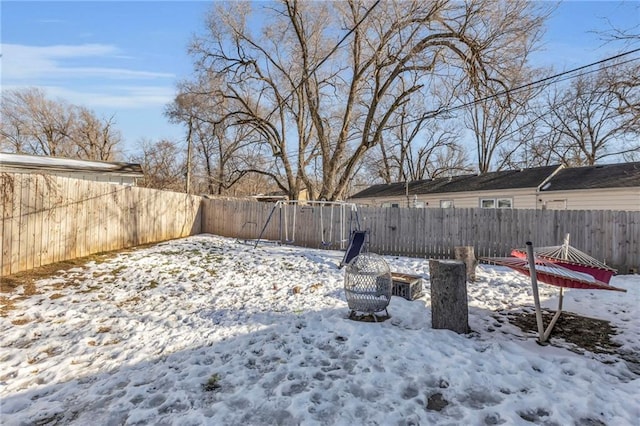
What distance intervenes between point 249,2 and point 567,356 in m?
18.6

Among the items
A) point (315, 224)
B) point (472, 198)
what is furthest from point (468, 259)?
point (472, 198)

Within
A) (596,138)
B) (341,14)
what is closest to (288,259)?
(341,14)

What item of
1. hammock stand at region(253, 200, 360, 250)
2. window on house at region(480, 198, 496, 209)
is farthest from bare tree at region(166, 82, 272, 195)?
window on house at region(480, 198, 496, 209)

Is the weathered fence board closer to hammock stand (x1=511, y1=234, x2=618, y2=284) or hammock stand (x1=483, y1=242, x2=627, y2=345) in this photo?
hammock stand (x1=511, y1=234, x2=618, y2=284)

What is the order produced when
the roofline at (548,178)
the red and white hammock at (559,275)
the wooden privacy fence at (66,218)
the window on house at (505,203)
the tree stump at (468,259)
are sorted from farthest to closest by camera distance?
1. the window on house at (505,203)
2. the roofline at (548,178)
3. the tree stump at (468,259)
4. the wooden privacy fence at (66,218)
5. the red and white hammock at (559,275)

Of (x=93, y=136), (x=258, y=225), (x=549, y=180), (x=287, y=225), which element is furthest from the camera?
(x=93, y=136)

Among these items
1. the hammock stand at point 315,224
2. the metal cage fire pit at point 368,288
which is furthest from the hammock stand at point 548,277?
the hammock stand at point 315,224

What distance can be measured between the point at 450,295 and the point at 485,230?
6262 millimetres

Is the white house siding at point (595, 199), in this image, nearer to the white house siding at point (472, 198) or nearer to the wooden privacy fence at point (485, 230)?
the white house siding at point (472, 198)

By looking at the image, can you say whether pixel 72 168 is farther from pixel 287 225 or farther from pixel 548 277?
pixel 548 277

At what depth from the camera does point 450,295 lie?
3832 millimetres

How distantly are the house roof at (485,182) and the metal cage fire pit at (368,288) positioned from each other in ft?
43.7

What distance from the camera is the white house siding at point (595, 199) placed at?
11.9m

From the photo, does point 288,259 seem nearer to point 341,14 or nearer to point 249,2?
point 341,14
